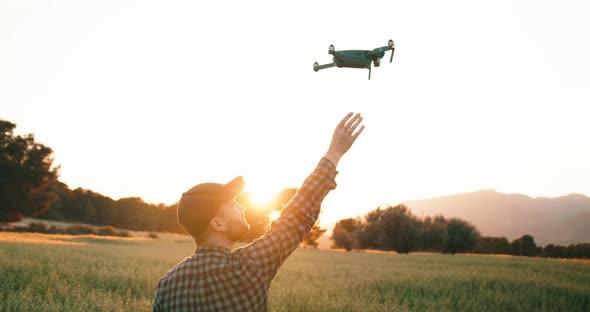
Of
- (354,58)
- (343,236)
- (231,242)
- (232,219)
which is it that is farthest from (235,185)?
(343,236)

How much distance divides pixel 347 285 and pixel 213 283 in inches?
410

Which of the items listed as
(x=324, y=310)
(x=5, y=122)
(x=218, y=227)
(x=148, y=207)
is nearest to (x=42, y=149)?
(x=5, y=122)

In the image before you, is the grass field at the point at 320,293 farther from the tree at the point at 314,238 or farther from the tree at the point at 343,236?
the tree at the point at 314,238

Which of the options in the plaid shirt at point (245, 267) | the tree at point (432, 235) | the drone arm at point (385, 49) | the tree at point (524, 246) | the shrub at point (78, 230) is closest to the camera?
the plaid shirt at point (245, 267)

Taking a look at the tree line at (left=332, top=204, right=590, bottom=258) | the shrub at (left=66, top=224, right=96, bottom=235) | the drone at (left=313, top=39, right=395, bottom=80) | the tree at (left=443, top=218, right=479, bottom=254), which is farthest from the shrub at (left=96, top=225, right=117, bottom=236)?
the drone at (left=313, top=39, right=395, bottom=80)

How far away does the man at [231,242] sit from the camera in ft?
8.18

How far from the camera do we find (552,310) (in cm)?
945

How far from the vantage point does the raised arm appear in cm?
253

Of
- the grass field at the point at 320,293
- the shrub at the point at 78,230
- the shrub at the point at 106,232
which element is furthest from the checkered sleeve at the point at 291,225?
the shrub at the point at 106,232

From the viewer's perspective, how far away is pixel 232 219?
2.62m

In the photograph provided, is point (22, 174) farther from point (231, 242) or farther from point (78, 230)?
point (231, 242)

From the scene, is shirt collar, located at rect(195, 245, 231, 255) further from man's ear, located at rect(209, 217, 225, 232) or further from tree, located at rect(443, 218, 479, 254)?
tree, located at rect(443, 218, 479, 254)

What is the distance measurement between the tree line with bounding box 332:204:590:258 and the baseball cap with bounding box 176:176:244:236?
174 feet

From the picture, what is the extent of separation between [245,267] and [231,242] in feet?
0.70
